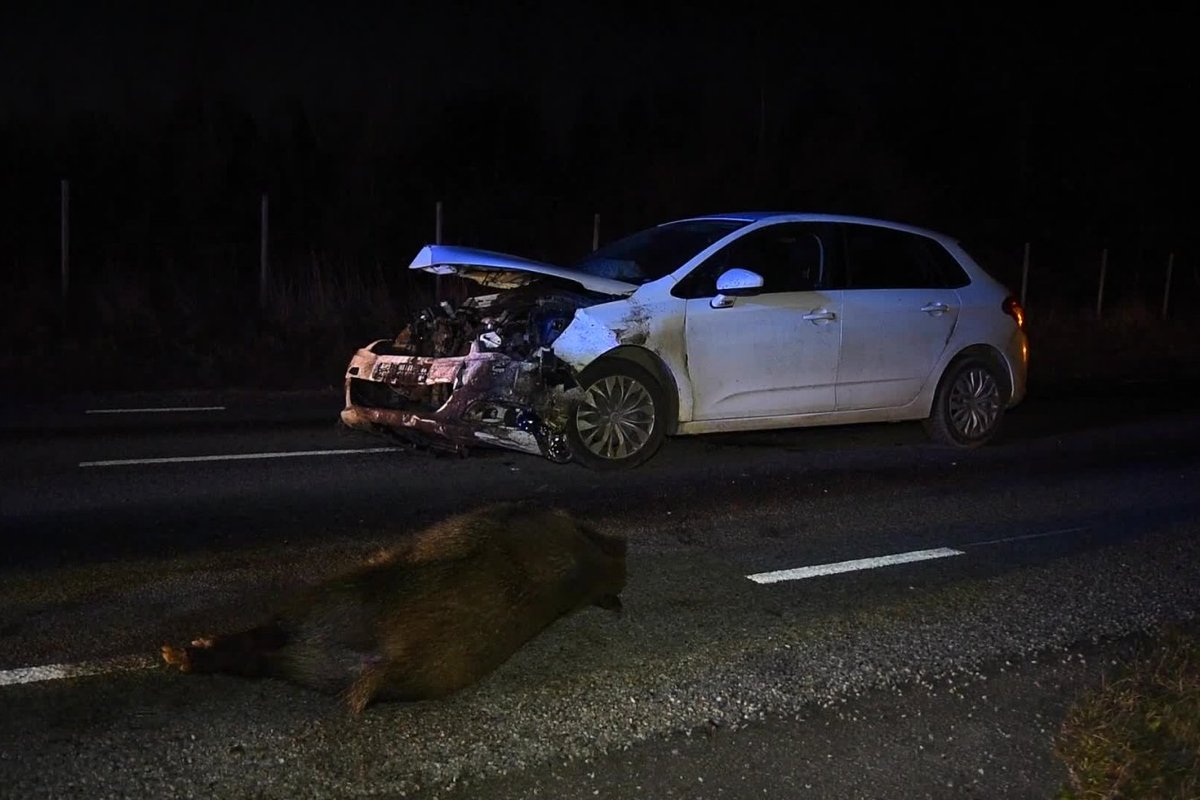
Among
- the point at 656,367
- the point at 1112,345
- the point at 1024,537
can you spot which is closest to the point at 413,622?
the point at 1024,537

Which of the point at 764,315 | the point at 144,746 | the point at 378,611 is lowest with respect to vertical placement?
the point at 144,746

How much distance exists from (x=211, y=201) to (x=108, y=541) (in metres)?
20.6

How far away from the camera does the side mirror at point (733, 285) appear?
26.4 feet

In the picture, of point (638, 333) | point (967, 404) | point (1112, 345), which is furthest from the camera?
point (1112, 345)

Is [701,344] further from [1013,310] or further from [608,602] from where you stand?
[608,602]

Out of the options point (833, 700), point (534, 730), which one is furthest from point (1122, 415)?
point (534, 730)

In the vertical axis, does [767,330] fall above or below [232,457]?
above

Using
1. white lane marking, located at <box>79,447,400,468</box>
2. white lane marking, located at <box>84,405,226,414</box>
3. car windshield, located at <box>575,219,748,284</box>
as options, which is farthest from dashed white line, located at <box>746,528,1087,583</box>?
white lane marking, located at <box>84,405,226,414</box>

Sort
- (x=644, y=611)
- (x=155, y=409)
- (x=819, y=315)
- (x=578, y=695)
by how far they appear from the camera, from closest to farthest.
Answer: (x=578, y=695)
(x=644, y=611)
(x=819, y=315)
(x=155, y=409)

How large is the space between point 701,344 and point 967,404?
100.0 inches

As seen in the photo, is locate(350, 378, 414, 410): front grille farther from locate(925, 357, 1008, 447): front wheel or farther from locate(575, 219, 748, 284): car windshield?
locate(925, 357, 1008, 447): front wheel

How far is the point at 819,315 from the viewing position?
28.3 feet

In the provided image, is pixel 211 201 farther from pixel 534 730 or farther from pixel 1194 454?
pixel 534 730

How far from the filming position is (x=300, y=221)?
25.7 metres
